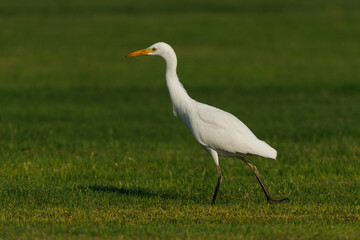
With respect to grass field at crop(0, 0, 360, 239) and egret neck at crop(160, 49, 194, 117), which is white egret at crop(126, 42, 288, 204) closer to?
egret neck at crop(160, 49, 194, 117)

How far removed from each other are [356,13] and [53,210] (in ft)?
130

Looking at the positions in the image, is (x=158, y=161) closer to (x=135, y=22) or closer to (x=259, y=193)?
(x=259, y=193)

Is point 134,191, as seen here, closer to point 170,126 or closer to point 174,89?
point 174,89

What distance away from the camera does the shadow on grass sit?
973 centimetres

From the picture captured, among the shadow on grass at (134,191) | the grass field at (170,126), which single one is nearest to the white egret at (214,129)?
the grass field at (170,126)

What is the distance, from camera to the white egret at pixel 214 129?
913 centimetres

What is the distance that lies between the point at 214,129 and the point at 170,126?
318 inches

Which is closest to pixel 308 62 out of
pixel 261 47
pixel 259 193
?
pixel 261 47

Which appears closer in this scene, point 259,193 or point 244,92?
point 259,193

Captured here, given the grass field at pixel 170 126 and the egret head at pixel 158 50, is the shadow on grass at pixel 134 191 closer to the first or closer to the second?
the grass field at pixel 170 126

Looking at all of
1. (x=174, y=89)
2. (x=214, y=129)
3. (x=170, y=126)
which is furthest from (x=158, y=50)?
(x=170, y=126)

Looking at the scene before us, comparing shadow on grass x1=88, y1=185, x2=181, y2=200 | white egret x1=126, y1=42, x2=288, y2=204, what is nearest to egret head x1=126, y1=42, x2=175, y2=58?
white egret x1=126, y1=42, x2=288, y2=204

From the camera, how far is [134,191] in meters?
9.96

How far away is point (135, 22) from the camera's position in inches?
1649
